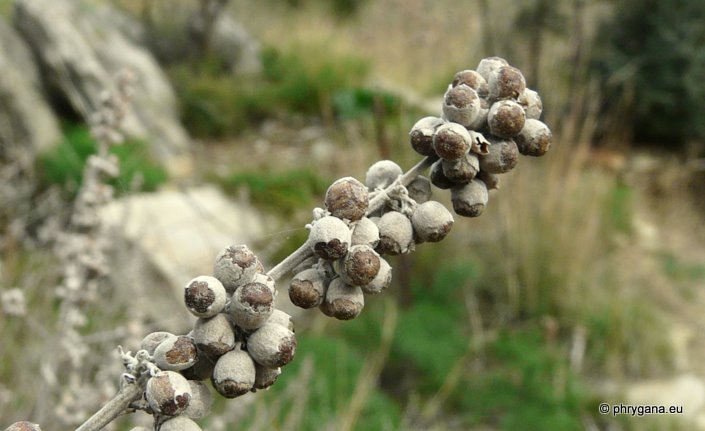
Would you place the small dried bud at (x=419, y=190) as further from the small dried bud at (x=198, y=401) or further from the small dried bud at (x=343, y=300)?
the small dried bud at (x=198, y=401)

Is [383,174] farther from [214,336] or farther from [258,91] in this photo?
[258,91]

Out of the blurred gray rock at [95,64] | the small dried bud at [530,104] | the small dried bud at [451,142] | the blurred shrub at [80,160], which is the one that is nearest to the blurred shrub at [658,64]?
the blurred shrub at [80,160]

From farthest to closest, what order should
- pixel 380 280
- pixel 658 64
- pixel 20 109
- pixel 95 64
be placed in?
pixel 658 64 < pixel 95 64 < pixel 20 109 < pixel 380 280

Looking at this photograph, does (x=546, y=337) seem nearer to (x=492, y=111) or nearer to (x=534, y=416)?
(x=534, y=416)

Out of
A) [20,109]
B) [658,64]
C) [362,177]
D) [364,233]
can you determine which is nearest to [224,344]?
[364,233]

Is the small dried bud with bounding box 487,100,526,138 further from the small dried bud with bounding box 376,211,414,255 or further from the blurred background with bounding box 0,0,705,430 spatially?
the blurred background with bounding box 0,0,705,430

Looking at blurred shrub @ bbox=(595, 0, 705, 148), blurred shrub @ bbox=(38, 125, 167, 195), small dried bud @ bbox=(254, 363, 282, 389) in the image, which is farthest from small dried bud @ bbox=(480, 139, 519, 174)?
blurred shrub @ bbox=(595, 0, 705, 148)

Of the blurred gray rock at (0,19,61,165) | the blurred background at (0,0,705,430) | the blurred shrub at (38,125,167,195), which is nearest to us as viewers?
the blurred background at (0,0,705,430)
